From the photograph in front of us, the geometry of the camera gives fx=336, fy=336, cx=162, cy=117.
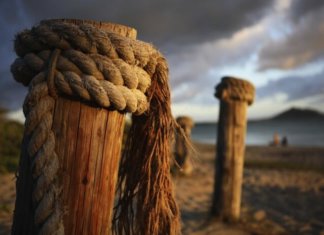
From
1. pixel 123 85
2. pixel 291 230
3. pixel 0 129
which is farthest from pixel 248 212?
pixel 0 129

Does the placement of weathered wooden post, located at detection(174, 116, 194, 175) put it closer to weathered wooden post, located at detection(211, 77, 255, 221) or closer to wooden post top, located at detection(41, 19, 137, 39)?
weathered wooden post, located at detection(211, 77, 255, 221)

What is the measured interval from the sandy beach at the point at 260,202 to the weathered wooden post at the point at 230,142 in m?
0.30

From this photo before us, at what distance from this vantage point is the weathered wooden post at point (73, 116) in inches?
50.5

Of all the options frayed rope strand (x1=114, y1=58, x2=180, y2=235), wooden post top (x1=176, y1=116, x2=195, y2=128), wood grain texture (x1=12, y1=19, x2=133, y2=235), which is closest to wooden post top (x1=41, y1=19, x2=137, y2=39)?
wood grain texture (x1=12, y1=19, x2=133, y2=235)

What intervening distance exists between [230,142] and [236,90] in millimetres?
725

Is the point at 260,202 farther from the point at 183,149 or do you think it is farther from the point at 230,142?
the point at 183,149

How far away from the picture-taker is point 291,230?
4750 millimetres

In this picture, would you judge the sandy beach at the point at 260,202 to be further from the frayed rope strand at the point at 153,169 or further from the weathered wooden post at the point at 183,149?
the frayed rope strand at the point at 153,169

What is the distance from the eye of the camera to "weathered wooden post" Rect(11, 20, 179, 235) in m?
1.28

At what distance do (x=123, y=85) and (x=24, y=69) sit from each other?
420 mm

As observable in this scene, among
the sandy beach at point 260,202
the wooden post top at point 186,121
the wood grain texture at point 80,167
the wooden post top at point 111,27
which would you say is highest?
the wooden post top at point 186,121

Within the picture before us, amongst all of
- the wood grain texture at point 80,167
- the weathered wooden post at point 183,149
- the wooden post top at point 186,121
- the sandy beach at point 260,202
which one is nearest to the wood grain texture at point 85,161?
the wood grain texture at point 80,167

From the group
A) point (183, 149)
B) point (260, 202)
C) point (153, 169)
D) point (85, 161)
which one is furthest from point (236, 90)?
point (183, 149)

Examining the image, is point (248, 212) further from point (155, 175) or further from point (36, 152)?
point (36, 152)
